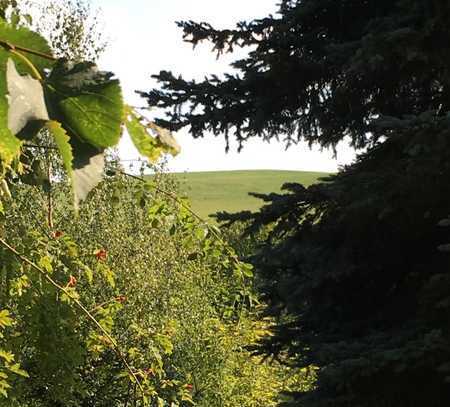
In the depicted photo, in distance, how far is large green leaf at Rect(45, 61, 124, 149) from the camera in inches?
19.8

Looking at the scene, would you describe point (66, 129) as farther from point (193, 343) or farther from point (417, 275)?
point (193, 343)

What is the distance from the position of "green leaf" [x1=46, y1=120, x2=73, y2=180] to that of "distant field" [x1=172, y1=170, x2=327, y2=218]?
4594cm

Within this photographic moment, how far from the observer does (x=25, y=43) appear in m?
0.53

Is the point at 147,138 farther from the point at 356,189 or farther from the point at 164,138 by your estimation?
the point at 356,189

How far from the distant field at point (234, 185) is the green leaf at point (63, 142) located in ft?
151

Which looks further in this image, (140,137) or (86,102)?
(140,137)

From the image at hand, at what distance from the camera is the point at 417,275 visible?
19.3 ft

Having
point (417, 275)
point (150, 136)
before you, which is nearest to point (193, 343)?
point (417, 275)

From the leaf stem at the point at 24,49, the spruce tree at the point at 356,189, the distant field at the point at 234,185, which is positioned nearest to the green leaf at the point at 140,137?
the leaf stem at the point at 24,49

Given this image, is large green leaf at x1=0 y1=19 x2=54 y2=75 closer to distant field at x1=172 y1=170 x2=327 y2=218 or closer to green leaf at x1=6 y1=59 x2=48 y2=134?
green leaf at x1=6 y1=59 x2=48 y2=134

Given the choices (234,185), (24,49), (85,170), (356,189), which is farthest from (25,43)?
(234,185)

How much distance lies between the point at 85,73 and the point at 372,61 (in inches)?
190

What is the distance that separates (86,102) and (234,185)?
60.3m

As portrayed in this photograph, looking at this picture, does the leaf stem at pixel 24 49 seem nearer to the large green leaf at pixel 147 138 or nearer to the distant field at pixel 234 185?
the large green leaf at pixel 147 138
